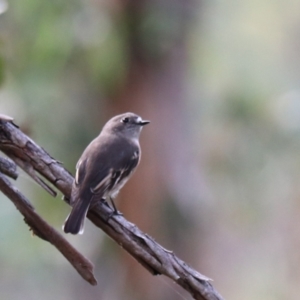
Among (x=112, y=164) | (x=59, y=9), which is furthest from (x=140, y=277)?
(x=112, y=164)

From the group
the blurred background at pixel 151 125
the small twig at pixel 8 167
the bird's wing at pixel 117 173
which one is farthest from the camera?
the blurred background at pixel 151 125

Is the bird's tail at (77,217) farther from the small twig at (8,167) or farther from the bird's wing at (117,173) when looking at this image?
the small twig at (8,167)

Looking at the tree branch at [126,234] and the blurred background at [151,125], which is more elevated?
the blurred background at [151,125]

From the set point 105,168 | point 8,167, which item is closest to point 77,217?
point 105,168

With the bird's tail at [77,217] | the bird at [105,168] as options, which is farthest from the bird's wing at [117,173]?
the bird's tail at [77,217]

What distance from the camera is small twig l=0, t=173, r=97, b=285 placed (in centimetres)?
232

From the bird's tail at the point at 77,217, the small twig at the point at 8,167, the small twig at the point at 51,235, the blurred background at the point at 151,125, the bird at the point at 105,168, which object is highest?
the blurred background at the point at 151,125

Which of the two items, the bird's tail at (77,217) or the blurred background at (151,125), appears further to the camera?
the blurred background at (151,125)

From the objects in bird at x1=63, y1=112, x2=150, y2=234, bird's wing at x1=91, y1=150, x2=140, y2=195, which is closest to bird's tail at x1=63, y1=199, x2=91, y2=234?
bird at x1=63, y1=112, x2=150, y2=234

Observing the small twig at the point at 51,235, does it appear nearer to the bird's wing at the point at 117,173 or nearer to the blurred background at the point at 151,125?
the bird's wing at the point at 117,173

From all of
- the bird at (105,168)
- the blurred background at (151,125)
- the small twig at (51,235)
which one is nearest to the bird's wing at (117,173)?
the bird at (105,168)

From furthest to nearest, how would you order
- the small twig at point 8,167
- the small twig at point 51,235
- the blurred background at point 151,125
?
the blurred background at point 151,125
the small twig at point 8,167
the small twig at point 51,235

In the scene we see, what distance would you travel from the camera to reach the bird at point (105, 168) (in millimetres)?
3385

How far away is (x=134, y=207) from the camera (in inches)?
298
